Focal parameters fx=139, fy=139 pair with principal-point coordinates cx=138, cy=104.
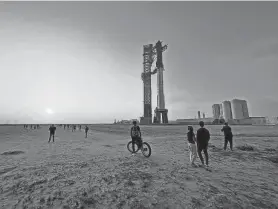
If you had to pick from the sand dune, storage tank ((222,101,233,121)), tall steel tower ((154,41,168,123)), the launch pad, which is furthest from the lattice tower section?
storage tank ((222,101,233,121))

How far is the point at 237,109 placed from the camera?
147 metres

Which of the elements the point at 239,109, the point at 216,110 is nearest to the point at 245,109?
the point at 239,109

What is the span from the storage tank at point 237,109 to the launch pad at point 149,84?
118m

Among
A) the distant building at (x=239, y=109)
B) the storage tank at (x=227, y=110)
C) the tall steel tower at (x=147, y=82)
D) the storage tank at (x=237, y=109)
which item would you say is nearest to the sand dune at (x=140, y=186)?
the tall steel tower at (x=147, y=82)

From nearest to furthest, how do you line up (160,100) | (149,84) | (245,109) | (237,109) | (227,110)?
(160,100) → (149,84) → (237,109) → (245,109) → (227,110)

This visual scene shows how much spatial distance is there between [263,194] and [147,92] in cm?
7567

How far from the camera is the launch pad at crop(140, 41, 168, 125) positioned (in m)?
65.8

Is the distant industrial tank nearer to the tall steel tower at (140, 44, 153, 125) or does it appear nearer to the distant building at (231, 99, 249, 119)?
the distant building at (231, 99, 249, 119)

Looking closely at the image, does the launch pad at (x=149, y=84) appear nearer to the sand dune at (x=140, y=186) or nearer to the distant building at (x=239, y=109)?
the sand dune at (x=140, y=186)

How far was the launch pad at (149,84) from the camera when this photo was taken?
2589 inches

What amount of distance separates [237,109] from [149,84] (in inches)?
4770

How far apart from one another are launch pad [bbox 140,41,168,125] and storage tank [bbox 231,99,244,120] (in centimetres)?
11754

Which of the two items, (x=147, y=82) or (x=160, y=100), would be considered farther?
(x=147, y=82)

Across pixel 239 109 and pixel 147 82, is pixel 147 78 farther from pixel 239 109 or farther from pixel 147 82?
pixel 239 109
